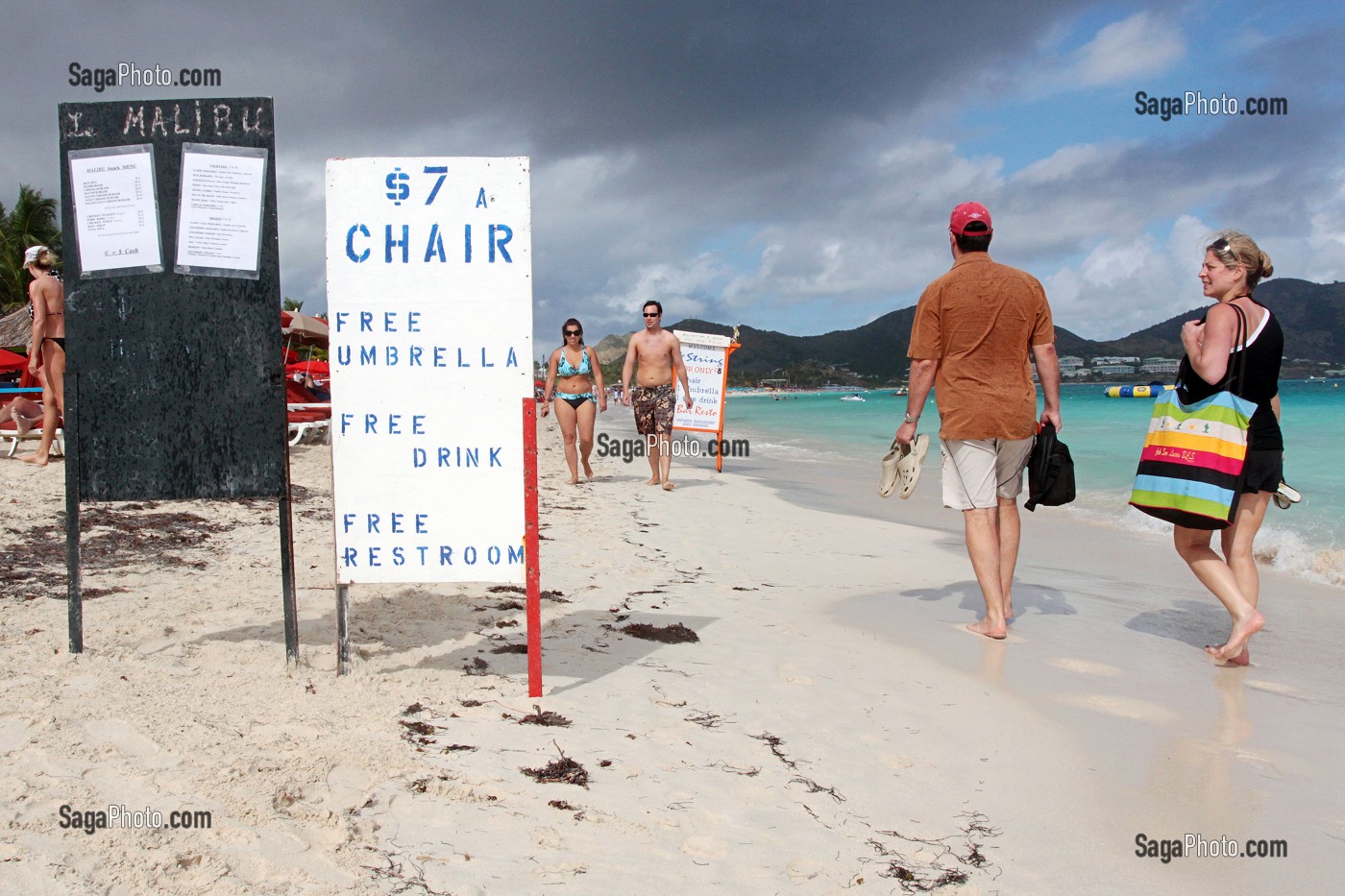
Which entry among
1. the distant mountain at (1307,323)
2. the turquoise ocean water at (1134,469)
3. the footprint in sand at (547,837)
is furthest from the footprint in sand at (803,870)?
the distant mountain at (1307,323)

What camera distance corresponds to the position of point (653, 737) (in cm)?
290

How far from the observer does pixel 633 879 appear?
6.82ft

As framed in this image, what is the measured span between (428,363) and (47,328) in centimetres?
663

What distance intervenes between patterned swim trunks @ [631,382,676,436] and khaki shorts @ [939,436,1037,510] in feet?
18.2

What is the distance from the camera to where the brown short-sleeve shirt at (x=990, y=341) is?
4.14 metres

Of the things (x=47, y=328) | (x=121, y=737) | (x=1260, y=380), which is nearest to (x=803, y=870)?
(x=121, y=737)

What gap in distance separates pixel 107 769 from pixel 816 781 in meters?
1.99

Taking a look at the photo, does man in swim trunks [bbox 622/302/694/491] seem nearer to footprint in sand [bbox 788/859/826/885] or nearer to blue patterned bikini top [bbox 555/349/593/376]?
blue patterned bikini top [bbox 555/349/593/376]

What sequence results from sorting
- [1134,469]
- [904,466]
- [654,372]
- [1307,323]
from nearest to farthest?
[904,466] → [654,372] → [1134,469] → [1307,323]

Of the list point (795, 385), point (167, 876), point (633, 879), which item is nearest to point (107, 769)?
point (167, 876)

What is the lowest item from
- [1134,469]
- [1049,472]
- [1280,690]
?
[1134,469]

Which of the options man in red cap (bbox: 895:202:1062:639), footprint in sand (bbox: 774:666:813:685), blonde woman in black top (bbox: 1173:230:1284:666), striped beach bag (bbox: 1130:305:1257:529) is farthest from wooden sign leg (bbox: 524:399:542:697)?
blonde woman in black top (bbox: 1173:230:1284:666)

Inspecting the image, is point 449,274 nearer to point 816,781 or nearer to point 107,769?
point 107,769

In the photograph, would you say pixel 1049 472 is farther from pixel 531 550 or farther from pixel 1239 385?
pixel 531 550
